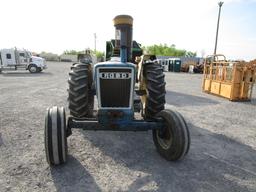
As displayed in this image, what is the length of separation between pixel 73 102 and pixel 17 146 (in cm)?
128

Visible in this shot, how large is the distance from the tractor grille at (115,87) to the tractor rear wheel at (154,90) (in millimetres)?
734

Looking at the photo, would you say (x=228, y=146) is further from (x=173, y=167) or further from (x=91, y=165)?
(x=91, y=165)

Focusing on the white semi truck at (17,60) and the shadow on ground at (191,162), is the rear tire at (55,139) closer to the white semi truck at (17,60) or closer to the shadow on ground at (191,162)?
the shadow on ground at (191,162)

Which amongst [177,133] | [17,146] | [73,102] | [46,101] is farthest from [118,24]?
[46,101]

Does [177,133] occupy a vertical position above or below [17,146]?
above

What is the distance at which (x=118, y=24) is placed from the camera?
4523mm

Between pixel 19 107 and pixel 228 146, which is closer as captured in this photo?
pixel 228 146

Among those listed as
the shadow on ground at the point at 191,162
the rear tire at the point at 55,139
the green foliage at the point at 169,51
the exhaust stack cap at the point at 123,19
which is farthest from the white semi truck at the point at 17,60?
the green foliage at the point at 169,51

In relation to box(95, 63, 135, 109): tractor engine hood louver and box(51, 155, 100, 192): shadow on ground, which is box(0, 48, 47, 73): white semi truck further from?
box(51, 155, 100, 192): shadow on ground

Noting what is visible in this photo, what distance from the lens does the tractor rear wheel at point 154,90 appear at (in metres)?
5.01

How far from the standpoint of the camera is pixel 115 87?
4.36 m

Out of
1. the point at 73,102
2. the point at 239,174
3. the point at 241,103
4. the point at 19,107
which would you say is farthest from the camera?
the point at 241,103

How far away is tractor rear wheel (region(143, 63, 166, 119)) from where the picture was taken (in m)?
5.01

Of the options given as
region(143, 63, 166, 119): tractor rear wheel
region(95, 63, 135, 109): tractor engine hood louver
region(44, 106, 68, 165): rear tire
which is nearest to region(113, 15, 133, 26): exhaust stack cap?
region(95, 63, 135, 109): tractor engine hood louver
